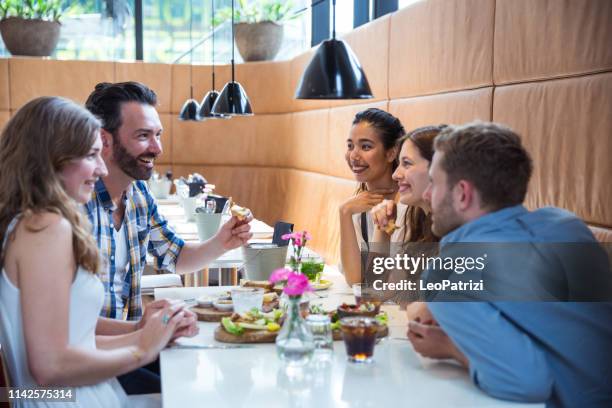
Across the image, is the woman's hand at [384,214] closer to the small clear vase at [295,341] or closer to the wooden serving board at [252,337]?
the wooden serving board at [252,337]

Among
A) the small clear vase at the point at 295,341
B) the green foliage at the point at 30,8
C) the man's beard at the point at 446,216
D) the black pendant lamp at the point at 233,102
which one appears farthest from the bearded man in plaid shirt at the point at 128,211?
the green foliage at the point at 30,8

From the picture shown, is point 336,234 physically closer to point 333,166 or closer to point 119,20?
point 333,166

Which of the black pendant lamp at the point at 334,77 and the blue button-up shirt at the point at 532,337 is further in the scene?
the black pendant lamp at the point at 334,77

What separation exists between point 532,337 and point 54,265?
100cm

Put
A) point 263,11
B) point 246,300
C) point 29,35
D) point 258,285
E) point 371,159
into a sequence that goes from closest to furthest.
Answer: point 246,300
point 258,285
point 371,159
point 263,11
point 29,35

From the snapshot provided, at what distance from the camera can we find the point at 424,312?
1.76 m

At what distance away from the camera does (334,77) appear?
2115 millimetres

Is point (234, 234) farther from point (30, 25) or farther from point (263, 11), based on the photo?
point (30, 25)

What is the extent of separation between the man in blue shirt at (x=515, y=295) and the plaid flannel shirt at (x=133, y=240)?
1094 mm

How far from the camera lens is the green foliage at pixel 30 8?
302 inches

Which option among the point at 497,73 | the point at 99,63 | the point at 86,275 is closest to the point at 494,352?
the point at 86,275

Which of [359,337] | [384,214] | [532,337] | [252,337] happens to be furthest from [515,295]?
[384,214]

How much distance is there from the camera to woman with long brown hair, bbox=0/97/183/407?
156 cm

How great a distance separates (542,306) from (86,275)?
988 mm
